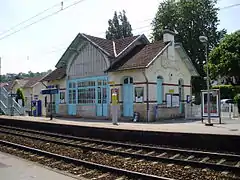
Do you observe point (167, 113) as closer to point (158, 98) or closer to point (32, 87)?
point (158, 98)

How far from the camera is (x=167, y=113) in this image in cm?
2397

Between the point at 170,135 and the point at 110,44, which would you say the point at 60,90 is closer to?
the point at 110,44

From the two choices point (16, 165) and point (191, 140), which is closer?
point (16, 165)

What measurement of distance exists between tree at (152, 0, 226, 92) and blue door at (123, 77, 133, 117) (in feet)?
77.1

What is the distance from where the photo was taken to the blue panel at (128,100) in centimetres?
2349

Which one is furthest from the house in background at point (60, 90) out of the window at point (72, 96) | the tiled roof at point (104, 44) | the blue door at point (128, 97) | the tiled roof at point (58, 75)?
the blue door at point (128, 97)

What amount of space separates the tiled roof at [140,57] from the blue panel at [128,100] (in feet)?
5.12

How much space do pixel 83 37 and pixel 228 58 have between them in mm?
22380

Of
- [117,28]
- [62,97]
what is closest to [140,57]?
[62,97]

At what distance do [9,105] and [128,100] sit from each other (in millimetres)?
17563

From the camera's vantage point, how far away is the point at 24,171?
8641 millimetres

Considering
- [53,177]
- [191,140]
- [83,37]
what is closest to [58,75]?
[83,37]

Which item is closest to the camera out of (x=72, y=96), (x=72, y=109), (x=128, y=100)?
(x=128, y=100)

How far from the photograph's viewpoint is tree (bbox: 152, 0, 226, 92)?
45334mm
